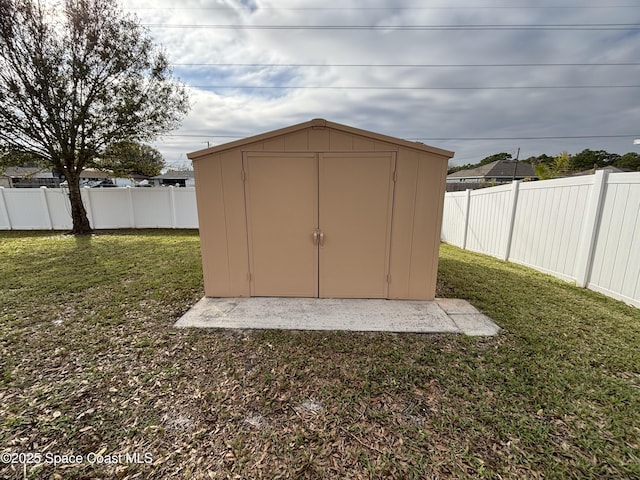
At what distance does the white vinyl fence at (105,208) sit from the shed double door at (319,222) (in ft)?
28.1

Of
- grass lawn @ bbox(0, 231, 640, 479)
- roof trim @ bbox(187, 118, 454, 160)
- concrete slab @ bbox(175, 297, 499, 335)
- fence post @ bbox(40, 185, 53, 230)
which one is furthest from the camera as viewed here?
fence post @ bbox(40, 185, 53, 230)

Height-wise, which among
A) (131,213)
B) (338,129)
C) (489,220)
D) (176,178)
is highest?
(176,178)

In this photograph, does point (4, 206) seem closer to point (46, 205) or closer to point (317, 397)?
point (46, 205)

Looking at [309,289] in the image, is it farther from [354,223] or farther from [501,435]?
[501,435]

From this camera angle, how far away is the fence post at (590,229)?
413cm

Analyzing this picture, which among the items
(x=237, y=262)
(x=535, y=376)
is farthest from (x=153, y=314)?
(x=535, y=376)

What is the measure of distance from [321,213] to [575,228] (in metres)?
4.41

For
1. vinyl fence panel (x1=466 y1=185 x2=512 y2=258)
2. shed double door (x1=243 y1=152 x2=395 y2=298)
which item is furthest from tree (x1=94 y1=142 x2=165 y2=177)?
vinyl fence panel (x1=466 y1=185 x2=512 y2=258)

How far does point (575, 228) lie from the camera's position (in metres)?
4.57

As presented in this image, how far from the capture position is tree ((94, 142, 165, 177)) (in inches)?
406

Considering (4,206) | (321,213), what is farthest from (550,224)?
(4,206)

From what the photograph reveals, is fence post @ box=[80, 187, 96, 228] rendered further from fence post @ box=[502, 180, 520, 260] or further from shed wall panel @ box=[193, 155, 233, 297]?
fence post @ box=[502, 180, 520, 260]

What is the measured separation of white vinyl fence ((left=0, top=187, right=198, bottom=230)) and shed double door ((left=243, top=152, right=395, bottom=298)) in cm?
856

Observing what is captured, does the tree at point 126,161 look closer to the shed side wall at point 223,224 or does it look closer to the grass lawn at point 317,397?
the grass lawn at point 317,397
